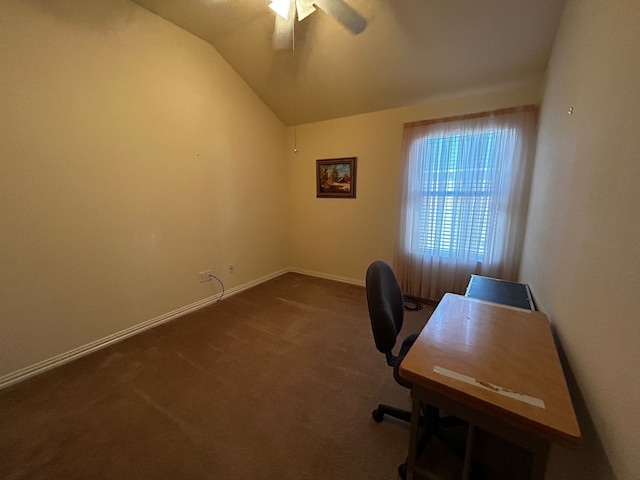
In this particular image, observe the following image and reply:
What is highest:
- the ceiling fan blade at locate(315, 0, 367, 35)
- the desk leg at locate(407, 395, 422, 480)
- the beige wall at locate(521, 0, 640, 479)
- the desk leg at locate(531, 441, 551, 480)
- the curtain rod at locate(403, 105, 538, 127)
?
the ceiling fan blade at locate(315, 0, 367, 35)

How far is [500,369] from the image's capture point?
885mm

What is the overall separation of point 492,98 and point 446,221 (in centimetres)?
131

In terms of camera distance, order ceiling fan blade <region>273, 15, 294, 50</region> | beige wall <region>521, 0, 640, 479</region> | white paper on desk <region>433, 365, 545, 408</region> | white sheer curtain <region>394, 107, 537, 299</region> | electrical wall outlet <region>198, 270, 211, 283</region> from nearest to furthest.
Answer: beige wall <region>521, 0, 640, 479</region> → white paper on desk <region>433, 365, 545, 408</region> → ceiling fan blade <region>273, 15, 294, 50</region> → white sheer curtain <region>394, 107, 537, 299</region> → electrical wall outlet <region>198, 270, 211, 283</region>

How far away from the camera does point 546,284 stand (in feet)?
4.85

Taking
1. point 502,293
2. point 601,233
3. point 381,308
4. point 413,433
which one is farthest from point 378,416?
point 601,233

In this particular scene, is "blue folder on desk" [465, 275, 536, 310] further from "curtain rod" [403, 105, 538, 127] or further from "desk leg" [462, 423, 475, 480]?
"curtain rod" [403, 105, 538, 127]

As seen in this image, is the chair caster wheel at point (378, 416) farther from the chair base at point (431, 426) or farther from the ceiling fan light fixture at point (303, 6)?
the ceiling fan light fixture at point (303, 6)

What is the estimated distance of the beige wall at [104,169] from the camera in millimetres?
1716

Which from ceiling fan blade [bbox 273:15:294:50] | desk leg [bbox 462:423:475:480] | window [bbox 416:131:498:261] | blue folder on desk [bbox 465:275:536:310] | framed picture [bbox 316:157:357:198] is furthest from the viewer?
framed picture [bbox 316:157:357:198]

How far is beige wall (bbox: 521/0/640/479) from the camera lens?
646mm

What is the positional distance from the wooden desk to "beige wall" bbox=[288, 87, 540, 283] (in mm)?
2211

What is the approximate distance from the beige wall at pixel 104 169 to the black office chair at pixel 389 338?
228 centimetres

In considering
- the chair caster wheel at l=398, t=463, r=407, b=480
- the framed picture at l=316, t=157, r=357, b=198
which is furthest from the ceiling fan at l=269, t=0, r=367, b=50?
the chair caster wheel at l=398, t=463, r=407, b=480

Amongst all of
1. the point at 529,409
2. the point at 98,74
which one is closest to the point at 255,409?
the point at 529,409
